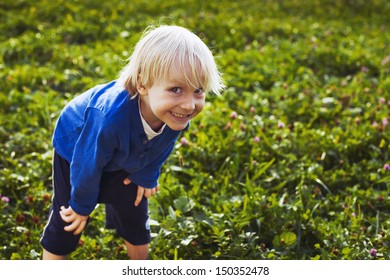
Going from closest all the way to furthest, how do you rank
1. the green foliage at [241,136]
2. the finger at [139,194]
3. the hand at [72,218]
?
the hand at [72,218]
the finger at [139,194]
the green foliage at [241,136]

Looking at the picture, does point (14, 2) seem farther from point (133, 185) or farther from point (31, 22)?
point (133, 185)

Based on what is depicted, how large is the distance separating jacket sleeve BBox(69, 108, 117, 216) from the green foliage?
652mm

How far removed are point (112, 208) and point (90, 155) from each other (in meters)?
0.57

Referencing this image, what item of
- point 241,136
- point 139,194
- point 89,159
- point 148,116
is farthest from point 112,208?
point 241,136

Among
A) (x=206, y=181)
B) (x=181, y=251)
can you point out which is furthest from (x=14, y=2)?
(x=181, y=251)

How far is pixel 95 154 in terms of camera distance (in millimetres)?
2225

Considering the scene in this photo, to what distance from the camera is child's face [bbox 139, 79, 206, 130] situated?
6.93ft

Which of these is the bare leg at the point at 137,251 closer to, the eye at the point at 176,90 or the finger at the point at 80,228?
the finger at the point at 80,228

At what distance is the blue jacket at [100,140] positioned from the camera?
7.23 feet

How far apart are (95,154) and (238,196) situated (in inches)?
48.4

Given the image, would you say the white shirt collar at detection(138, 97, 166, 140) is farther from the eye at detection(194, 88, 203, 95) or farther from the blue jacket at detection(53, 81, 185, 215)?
the eye at detection(194, 88, 203, 95)

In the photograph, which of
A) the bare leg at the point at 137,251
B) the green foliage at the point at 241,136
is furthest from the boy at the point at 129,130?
the green foliage at the point at 241,136

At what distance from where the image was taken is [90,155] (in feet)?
7.38

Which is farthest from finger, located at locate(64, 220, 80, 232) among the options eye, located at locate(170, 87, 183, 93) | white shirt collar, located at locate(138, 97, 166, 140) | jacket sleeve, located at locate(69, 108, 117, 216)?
eye, located at locate(170, 87, 183, 93)
